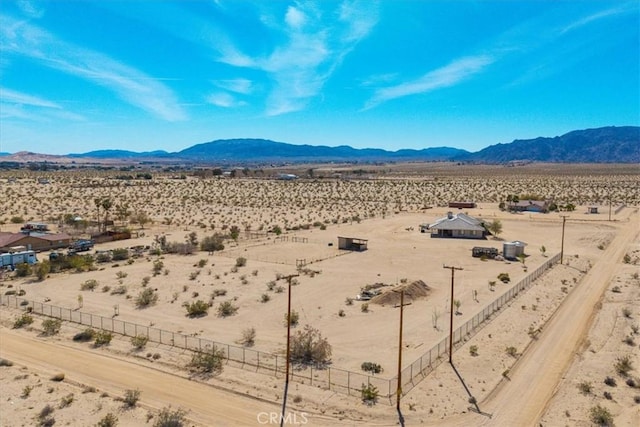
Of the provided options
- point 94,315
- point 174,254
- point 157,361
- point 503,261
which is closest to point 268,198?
point 174,254

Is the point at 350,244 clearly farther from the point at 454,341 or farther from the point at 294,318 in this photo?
the point at 454,341

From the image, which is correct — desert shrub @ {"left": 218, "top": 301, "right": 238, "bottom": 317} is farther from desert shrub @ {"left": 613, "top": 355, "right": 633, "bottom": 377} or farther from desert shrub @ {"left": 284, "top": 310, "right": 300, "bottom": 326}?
desert shrub @ {"left": 613, "top": 355, "right": 633, "bottom": 377}

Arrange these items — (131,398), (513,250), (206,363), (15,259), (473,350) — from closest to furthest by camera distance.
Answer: (131,398)
(206,363)
(473,350)
(15,259)
(513,250)

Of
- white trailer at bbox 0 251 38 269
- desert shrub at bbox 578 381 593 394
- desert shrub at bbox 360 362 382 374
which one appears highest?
white trailer at bbox 0 251 38 269

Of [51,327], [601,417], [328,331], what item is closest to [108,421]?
[51,327]

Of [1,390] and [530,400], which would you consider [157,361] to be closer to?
[1,390]

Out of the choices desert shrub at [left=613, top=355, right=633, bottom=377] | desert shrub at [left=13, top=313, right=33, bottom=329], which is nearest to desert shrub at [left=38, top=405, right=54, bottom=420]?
desert shrub at [left=13, top=313, right=33, bottom=329]
